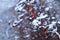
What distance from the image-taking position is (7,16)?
409cm

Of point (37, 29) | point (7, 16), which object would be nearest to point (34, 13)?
point (37, 29)

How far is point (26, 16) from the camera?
3.90 metres

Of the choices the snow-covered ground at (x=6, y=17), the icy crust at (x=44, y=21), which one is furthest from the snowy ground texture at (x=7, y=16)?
the icy crust at (x=44, y=21)

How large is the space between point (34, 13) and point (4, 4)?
95 centimetres

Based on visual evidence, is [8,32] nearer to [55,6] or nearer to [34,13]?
[34,13]

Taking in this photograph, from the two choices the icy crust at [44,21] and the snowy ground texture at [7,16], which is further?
the snowy ground texture at [7,16]

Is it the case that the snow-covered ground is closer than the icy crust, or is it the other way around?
the icy crust

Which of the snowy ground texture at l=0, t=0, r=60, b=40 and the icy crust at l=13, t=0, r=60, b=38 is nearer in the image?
the icy crust at l=13, t=0, r=60, b=38

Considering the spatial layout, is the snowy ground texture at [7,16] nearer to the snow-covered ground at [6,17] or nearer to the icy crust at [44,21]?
the snow-covered ground at [6,17]

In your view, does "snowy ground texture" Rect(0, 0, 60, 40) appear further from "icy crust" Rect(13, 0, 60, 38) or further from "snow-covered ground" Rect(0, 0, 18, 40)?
"icy crust" Rect(13, 0, 60, 38)

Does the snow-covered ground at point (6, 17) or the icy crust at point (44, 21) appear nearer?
the icy crust at point (44, 21)

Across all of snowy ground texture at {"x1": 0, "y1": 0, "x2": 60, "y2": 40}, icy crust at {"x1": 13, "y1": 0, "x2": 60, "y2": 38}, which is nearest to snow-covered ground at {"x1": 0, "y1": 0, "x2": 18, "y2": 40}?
snowy ground texture at {"x1": 0, "y1": 0, "x2": 60, "y2": 40}

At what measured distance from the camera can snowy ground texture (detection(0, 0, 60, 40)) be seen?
3.72 m

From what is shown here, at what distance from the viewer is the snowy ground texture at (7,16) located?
3721mm
